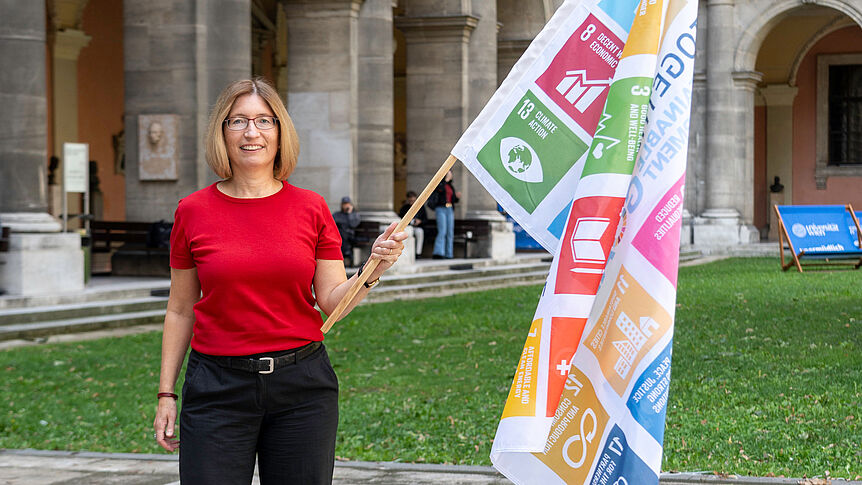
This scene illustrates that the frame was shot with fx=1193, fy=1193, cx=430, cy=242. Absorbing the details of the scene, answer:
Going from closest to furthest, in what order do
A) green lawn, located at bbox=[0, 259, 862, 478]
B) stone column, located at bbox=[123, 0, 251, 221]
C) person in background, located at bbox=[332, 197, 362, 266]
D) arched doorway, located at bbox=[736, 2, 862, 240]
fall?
green lawn, located at bbox=[0, 259, 862, 478], stone column, located at bbox=[123, 0, 251, 221], person in background, located at bbox=[332, 197, 362, 266], arched doorway, located at bbox=[736, 2, 862, 240]

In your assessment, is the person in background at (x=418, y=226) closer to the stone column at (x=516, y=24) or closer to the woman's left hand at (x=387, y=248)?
the stone column at (x=516, y=24)

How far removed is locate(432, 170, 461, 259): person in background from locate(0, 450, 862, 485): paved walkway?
16027 millimetres

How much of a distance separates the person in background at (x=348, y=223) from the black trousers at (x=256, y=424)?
51.4 ft

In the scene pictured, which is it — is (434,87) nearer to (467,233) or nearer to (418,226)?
(467,233)

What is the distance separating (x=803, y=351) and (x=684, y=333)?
1.69 meters

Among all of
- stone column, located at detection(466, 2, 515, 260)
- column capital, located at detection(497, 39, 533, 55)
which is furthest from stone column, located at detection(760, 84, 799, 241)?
stone column, located at detection(466, 2, 515, 260)

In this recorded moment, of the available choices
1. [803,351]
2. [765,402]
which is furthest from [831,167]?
[765,402]

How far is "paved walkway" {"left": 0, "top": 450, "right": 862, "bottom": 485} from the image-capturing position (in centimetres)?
533

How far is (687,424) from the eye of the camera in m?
6.79

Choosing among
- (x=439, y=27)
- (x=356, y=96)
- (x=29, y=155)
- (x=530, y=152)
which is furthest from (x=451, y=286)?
(x=530, y=152)

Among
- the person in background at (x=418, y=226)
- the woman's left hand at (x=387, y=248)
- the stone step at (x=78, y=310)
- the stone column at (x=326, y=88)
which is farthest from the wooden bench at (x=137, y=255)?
the woman's left hand at (x=387, y=248)

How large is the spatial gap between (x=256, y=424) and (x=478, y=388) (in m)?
5.45

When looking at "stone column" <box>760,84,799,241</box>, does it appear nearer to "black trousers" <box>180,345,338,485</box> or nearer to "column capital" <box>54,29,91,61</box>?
"column capital" <box>54,29,91,61</box>

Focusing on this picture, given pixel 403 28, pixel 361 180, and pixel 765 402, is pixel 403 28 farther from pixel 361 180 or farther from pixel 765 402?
pixel 765 402
